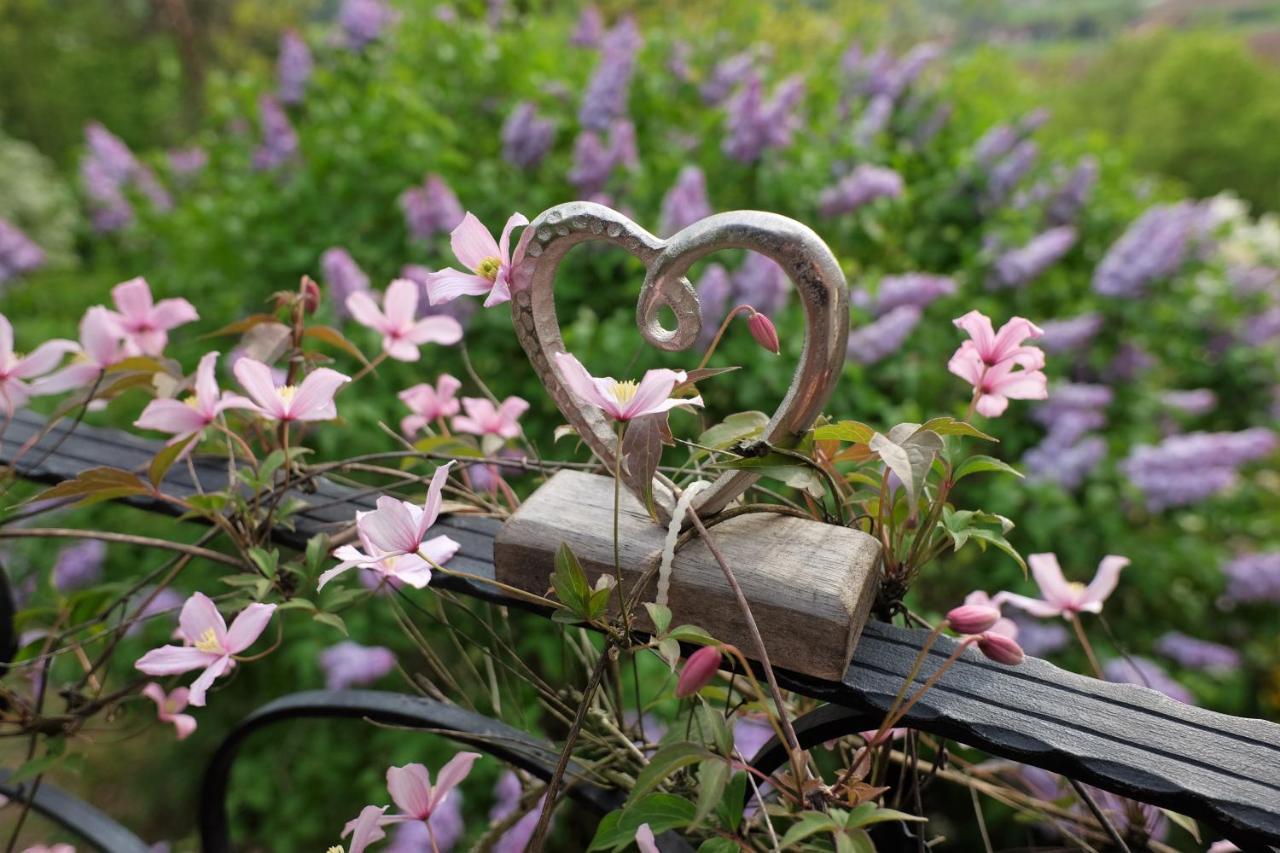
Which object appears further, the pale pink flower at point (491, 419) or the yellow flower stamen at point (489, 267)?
the pale pink flower at point (491, 419)

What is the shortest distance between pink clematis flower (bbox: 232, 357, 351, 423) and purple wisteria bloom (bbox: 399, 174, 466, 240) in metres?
1.01

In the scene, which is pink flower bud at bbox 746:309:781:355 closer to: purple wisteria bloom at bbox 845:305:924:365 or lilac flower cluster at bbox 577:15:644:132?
purple wisteria bloom at bbox 845:305:924:365

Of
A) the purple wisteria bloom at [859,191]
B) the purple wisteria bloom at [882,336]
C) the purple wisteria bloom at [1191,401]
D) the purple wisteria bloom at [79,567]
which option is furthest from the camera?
the purple wisteria bloom at [1191,401]

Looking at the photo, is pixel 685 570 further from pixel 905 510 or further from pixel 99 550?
pixel 99 550

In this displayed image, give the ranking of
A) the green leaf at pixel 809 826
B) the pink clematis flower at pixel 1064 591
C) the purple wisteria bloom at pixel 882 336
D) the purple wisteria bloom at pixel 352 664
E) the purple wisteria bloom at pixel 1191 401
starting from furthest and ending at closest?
the purple wisteria bloom at pixel 1191 401, the purple wisteria bloom at pixel 882 336, the purple wisteria bloom at pixel 352 664, the pink clematis flower at pixel 1064 591, the green leaf at pixel 809 826

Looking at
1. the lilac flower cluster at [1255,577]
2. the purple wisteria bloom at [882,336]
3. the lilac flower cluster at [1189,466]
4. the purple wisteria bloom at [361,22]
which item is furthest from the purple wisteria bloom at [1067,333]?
the purple wisteria bloom at [361,22]

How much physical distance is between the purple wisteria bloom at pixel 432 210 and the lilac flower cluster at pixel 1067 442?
1.16 m

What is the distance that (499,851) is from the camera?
2.83 feet

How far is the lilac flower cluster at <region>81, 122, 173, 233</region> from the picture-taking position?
106 inches

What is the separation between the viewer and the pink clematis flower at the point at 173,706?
0.68m

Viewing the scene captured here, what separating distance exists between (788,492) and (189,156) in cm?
287

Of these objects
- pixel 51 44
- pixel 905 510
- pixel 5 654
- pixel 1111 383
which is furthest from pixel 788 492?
pixel 51 44

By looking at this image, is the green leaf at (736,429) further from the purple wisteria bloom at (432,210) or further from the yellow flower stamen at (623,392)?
the purple wisteria bloom at (432,210)

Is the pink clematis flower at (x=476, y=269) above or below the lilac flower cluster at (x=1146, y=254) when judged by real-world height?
above
